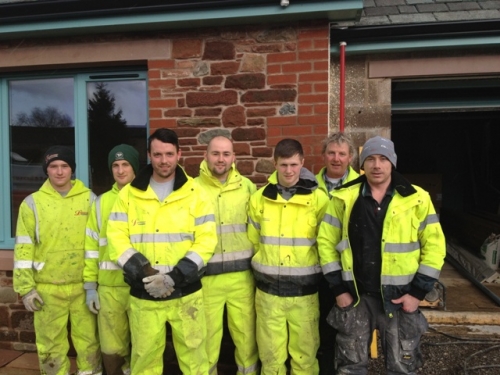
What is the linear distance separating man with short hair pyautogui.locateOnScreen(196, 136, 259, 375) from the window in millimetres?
1278

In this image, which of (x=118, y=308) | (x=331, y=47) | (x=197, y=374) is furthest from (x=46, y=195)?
(x=331, y=47)

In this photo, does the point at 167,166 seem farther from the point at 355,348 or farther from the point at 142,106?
the point at 355,348

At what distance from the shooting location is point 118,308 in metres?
3.06

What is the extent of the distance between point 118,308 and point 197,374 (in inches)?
32.7

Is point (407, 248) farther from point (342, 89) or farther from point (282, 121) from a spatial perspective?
point (342, 89)

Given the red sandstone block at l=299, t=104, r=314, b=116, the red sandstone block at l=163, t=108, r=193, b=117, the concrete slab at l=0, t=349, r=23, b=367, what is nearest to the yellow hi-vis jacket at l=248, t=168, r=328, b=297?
the red sandstone block at l=299, t=104, r=314, b=116

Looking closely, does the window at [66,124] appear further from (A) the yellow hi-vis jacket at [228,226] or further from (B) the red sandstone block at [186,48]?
(A) the yellow hi-vis jacket at [228,226]

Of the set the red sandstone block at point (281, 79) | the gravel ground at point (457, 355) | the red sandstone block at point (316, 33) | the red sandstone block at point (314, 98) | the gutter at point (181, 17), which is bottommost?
the gravel ground at point (457, 355)

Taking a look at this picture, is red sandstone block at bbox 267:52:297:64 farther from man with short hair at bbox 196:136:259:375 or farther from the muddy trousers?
the muddy trousers

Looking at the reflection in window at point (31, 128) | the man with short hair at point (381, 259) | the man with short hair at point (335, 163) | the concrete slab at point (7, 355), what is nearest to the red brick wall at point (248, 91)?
the man with short hair at point (335, 163)

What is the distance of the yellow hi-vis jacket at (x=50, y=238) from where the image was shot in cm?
308

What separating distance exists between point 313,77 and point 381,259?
172 cm

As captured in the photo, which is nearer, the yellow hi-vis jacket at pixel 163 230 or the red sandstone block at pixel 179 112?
the yellow hi-vis jacket at pixel 163 230

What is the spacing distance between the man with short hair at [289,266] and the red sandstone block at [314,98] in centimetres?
74
